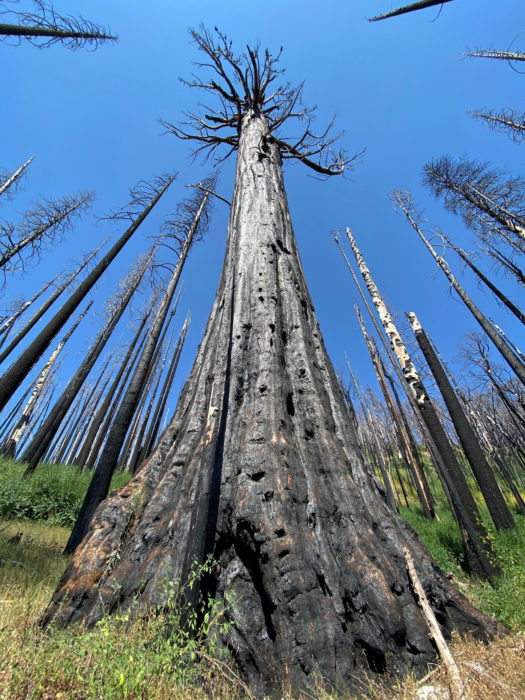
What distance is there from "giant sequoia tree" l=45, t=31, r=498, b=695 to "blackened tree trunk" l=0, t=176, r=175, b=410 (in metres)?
3.81

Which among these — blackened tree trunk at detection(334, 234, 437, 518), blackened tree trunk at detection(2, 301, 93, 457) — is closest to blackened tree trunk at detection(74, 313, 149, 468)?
blackened tree trunk at detection(2, 301, 93, 457)

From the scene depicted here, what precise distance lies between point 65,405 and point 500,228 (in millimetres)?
21168

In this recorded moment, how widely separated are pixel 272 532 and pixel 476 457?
733cm

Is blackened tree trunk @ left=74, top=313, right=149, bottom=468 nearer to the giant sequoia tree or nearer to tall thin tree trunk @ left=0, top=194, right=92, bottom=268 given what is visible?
tall thin tree trunk @ left=0, top=194, right=92, bottom=268

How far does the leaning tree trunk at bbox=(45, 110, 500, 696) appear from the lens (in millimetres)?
1415

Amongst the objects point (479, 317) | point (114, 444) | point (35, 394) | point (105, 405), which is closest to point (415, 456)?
point (479, 317)

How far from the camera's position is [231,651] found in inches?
56.1

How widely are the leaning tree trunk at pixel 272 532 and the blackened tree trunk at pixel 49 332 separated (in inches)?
152

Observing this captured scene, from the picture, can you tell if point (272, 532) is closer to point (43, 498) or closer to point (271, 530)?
point (271, 530)

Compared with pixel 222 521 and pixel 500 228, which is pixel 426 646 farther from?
pixel 500 228

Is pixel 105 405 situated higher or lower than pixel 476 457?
higher

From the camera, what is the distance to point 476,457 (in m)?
6.83

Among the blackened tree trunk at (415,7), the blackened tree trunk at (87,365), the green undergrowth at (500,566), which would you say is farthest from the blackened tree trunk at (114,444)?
the blackened tree trunk at (415,7)

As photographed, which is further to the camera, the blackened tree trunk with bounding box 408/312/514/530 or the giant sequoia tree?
the blackened tree trunk with bounding box 408/312/514/530
